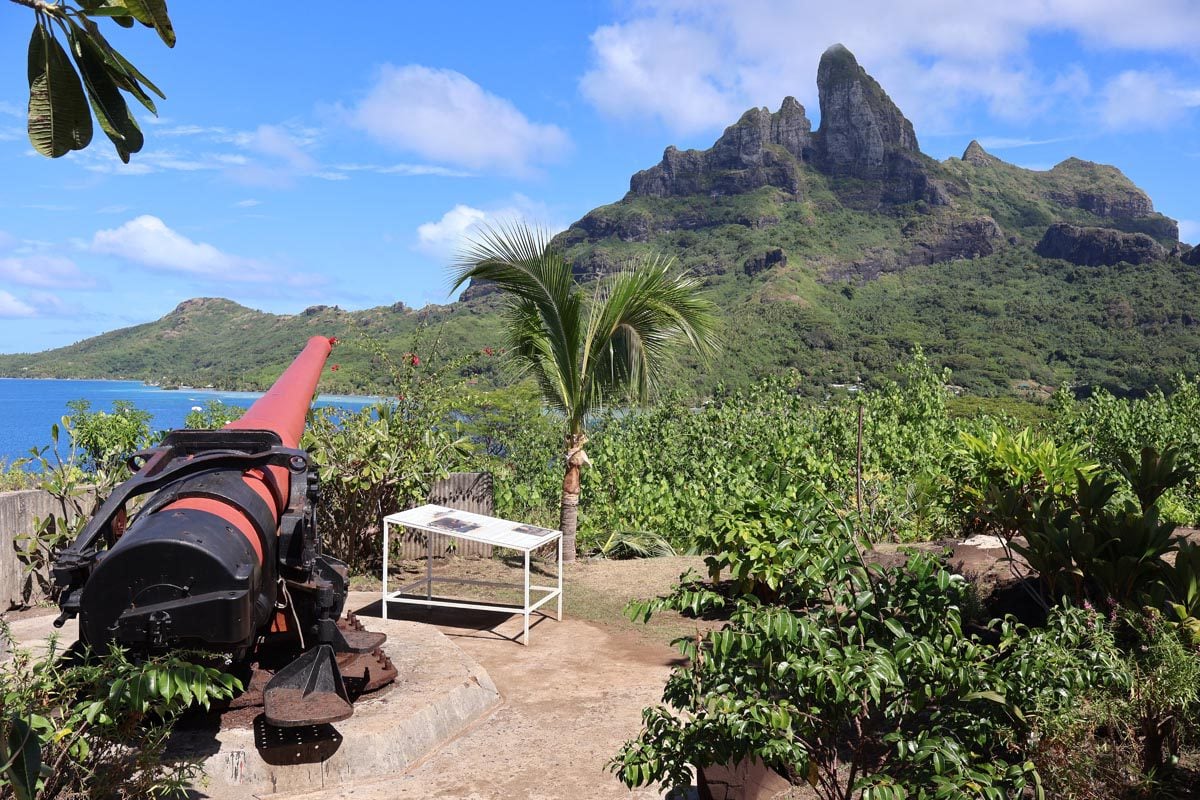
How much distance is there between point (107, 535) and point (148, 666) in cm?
165

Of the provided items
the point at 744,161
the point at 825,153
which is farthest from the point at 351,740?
the point at 825,153

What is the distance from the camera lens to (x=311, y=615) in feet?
16.9

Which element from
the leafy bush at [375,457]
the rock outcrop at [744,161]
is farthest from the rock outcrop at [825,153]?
the leafy bush at [375,457]

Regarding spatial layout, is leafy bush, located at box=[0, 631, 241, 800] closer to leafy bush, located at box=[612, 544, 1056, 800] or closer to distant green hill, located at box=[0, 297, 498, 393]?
leafy bush, located at box=[612, 544, 1056, 800]

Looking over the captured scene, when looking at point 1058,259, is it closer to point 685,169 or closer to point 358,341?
point 685,169

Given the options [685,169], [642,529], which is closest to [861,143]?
[685,169]

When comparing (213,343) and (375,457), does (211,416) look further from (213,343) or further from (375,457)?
(213,343)

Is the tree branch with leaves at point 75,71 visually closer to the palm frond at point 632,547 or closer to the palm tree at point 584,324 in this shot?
the palm tree at point 584,324

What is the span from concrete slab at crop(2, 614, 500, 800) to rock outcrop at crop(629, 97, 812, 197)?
115 m

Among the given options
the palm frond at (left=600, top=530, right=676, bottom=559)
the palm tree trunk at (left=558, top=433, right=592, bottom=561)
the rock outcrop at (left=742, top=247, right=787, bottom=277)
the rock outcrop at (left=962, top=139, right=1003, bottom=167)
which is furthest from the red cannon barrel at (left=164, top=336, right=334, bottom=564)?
the rock outcrop at (left=962, top=139, right=1003, bottom=167)

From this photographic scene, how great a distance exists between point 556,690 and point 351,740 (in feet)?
6.27

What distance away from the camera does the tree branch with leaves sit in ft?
6.28

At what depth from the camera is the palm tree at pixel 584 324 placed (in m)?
9.79

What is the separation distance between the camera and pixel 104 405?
19.2 metres
